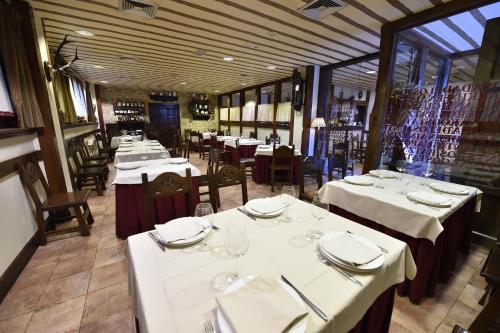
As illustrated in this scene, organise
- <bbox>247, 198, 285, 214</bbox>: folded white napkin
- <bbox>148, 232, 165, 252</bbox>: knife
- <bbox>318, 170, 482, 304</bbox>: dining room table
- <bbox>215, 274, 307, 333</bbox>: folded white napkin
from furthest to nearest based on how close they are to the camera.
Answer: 1. <bbox>318, 170, 482, 304</bbox>: dining room table
2. <bbox>247, 198, 285, 214</bbox>: folded white napkin
3. <bbox>148, 232, 165, 252</bbox>: knife
4. <bbox>215, 274, 307, 333</bbox>: folded white napkin

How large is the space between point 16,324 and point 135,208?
3.62 ft

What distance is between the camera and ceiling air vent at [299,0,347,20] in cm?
212

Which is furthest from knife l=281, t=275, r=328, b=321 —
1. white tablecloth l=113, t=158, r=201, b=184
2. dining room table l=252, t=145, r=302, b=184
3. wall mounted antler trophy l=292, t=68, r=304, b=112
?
wall mounted antler trophy l=292, t=68, r=304, b=112

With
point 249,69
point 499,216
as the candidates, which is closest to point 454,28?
point 499,216

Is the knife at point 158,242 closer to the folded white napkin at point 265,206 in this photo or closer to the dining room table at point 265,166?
the folded white napkin at point 265,206

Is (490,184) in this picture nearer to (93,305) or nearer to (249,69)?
(93,305)

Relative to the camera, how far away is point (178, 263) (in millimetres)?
873

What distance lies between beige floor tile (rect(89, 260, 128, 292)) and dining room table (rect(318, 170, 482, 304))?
192 cm

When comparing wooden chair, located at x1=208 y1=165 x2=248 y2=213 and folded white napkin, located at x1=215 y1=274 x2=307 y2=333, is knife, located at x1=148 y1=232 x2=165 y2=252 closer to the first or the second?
folded white napkin, located at x1=215 y1=274 x2=307 y2=333

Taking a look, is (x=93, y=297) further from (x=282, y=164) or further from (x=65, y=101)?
(x=65, y=101)

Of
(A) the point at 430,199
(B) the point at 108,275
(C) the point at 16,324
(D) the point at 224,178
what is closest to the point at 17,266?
(C) the point at 16,324

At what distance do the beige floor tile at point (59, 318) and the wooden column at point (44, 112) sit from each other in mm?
1620

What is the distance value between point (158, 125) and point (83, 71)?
3.69 meters

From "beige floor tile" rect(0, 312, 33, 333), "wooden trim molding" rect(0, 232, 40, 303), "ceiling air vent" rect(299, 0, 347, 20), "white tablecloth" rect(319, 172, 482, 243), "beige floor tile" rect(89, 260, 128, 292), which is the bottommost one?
"beige floor tile" rect(0, 312, 33, 333)
